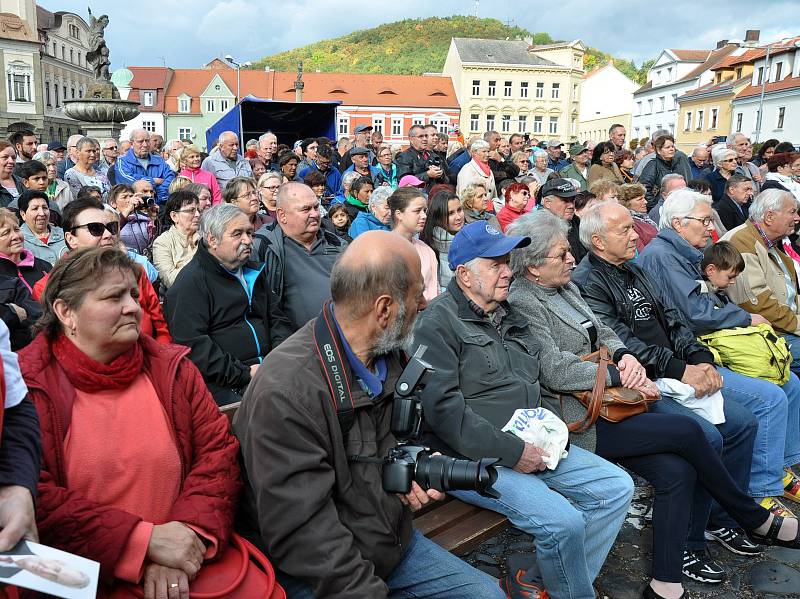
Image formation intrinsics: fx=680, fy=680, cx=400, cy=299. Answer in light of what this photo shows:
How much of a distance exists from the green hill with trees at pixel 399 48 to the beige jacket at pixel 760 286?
109m

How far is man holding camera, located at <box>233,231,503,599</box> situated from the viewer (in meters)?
2.12

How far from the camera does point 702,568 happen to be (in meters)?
3.69

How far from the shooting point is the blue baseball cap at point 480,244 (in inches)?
139

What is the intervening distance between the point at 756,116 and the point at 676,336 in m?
47.9

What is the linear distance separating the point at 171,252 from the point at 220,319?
1609mm

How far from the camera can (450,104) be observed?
71750mm

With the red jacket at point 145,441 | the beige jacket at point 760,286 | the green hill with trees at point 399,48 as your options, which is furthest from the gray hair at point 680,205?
the green hill with trees at point 399,48

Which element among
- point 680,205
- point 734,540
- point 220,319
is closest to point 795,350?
point 680,205

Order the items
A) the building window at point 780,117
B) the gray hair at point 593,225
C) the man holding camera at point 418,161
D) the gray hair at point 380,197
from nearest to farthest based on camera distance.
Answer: the gray hair at point 593,225 → the gray hair at point 380,197 → the man holding camera at point 418,161 → the building window at point 780,117

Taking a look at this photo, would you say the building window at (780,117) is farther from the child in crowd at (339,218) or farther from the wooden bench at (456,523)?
the wooden bench at (456,523)

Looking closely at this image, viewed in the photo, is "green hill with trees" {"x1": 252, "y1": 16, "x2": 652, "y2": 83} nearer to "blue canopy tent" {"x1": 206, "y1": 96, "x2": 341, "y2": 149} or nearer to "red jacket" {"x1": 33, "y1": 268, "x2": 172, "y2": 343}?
"blue canopy tent" {"x1": 206, "y1": 96, "x2": 341, "y2": 149}

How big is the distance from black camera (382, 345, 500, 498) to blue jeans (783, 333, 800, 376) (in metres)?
4.13

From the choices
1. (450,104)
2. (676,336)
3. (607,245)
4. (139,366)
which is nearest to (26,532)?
(139,366)

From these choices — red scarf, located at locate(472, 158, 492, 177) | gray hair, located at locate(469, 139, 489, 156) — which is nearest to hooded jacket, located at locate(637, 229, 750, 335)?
red scarf, located at locate(472, 158, 492, 177)
